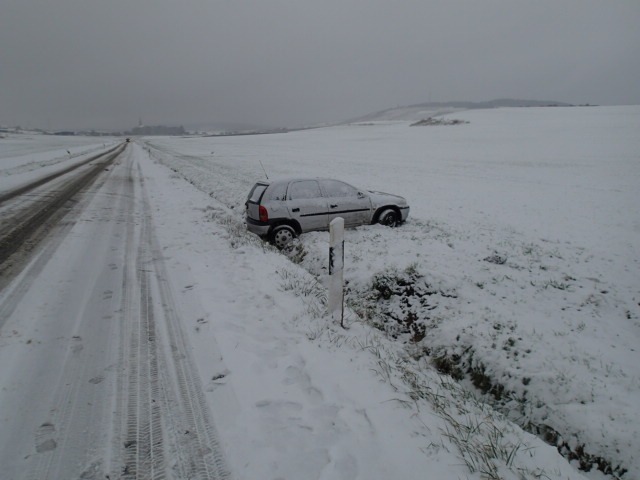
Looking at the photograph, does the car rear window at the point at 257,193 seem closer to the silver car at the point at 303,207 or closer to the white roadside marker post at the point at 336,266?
the silver car at the point at 303,207

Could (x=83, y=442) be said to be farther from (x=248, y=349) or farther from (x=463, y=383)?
(x=463, y=383)

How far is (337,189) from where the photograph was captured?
9719 millimetres

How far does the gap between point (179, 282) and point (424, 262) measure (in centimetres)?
466

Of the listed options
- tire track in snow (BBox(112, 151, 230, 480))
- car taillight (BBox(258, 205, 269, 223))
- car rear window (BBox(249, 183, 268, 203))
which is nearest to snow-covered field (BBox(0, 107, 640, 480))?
tire track in snow (BBox(112, 151, 230, 480))

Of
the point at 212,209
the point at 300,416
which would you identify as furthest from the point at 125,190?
the point at 300,416

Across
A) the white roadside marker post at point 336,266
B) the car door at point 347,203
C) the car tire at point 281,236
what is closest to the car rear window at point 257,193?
the car tire at point 281,236

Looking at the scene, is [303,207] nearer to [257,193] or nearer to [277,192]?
[277,192]

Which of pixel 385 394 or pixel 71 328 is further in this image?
pixel 71 328

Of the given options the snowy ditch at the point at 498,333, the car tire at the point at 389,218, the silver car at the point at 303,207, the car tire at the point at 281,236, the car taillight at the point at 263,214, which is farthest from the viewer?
the car tire at the point at 389,218

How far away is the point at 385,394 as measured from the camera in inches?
129

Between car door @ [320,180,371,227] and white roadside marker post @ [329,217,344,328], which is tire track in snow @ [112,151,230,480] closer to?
white roadside marker post @ [329,217,344,328]

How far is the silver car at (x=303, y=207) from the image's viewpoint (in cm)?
873

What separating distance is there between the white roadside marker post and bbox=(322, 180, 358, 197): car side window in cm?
499

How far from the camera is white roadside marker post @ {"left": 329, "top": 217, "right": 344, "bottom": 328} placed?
4.59 m
